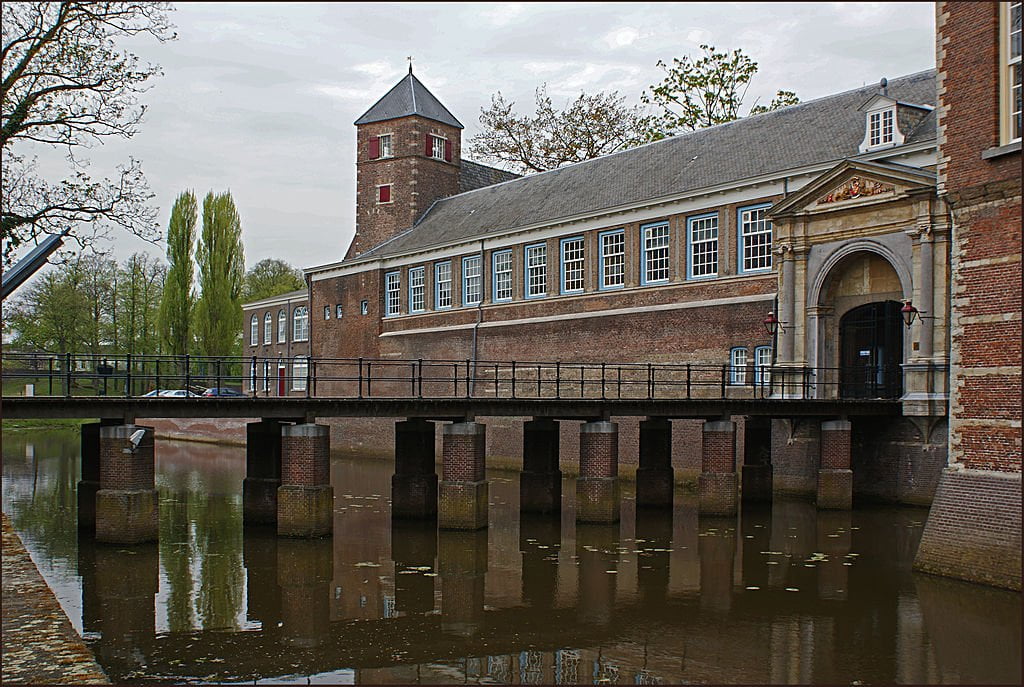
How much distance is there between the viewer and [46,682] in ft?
27.5

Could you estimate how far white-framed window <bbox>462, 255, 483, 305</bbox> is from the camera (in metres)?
37.6

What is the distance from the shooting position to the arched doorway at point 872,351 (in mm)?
24062

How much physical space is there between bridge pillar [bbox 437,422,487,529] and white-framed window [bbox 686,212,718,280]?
11.1m

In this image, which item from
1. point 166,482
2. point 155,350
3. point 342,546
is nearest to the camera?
point 342,546

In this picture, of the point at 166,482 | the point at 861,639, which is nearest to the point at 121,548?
the point at 861,639

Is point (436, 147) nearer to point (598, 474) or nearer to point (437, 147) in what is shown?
point (437, 147)

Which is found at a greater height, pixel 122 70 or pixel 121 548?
pixel 122 70

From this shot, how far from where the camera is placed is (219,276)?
56.2m

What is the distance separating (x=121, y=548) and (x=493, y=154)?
1434 inches

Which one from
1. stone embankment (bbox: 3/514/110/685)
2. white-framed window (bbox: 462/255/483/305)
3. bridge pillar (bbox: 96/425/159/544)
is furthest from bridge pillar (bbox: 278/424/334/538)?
white-framed window (bbox: 462/255/483/305)

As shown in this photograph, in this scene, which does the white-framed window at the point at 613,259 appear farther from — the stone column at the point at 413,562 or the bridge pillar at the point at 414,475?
the stone column at the point at 413,562

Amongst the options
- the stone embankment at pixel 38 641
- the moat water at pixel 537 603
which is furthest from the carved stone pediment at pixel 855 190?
the stone embankment at pixel 38 641

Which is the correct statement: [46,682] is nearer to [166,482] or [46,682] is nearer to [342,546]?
[342,546]

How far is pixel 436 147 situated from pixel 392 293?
26.2 ft
